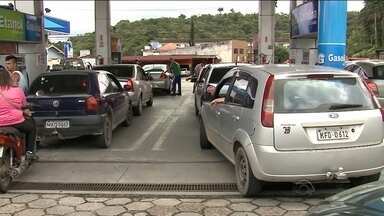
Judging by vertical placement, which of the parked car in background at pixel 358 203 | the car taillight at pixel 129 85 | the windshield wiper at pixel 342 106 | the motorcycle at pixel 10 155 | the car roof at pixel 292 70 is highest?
the car roof at pixel 292 70

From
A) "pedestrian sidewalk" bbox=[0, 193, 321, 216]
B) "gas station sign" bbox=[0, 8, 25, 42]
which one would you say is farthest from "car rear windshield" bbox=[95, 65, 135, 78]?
"pedestrian sidewalk" bbox=[0, 193, 321, 216]

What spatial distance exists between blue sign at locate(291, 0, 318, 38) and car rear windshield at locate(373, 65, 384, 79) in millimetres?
6808

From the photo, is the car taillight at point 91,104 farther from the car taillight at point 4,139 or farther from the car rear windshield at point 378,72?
the car rear windshield at point 378,72

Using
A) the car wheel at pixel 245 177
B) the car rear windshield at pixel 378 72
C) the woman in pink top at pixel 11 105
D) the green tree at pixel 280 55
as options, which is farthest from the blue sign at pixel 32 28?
the green tree at pixel 280 55

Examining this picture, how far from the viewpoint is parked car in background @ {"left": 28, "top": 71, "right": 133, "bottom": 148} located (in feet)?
31.2

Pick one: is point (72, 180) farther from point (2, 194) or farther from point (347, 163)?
point (347, 163)

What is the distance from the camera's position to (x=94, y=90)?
9875mm

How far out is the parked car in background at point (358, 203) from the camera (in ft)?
10.7

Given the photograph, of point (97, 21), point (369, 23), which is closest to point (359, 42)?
point (369, 23)

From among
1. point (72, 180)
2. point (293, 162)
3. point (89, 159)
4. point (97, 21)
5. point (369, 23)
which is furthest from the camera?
point (369, 23)

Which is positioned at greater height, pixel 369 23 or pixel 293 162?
pixel 369 23

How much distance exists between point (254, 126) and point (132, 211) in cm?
169

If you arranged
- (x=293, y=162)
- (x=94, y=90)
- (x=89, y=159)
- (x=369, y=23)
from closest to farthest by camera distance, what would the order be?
(x=293, y=162) → (x=89, y=159) → (x=94, y=90) → (x=369, y=23)

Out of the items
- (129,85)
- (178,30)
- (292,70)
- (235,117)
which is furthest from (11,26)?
(178,30)
